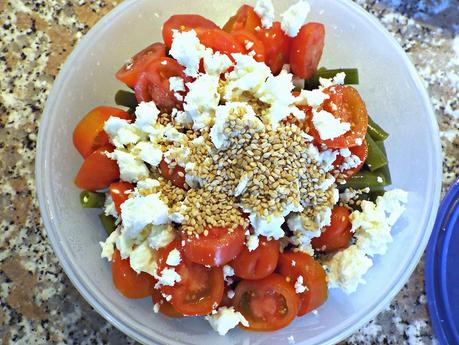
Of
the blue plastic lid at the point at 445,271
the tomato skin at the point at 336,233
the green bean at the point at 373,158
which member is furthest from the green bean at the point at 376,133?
the blue plastic lid at the point at 445,271

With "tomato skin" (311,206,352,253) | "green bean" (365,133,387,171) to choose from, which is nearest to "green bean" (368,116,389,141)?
"green bean" (365,133,387,171)

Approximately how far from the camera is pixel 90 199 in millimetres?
1084

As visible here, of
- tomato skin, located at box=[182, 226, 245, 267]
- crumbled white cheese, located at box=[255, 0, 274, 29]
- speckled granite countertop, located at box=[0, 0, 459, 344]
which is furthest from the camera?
speckled granite countertop, located at box=[0, 0, 459, 344]

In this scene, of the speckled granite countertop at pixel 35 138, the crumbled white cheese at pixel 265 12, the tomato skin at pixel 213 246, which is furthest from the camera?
the speckled granite countertop at pixel 35 138

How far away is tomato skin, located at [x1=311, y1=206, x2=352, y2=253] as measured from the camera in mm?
1047

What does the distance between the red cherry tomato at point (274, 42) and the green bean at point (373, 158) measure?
9.2 inches

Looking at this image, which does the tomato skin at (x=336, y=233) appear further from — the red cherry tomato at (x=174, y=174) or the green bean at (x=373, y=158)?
the red cherry tomato at (x=174, y=174)

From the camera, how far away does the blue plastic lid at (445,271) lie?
1.25 metres

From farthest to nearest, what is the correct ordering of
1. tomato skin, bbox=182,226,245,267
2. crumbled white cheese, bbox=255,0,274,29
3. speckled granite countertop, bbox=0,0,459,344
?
speckled granite countertop, bbox=0,0,459,344 → crumbled white cheese, bbox=255,0,274,29 → tomato skin, bbox=182,226,245,267

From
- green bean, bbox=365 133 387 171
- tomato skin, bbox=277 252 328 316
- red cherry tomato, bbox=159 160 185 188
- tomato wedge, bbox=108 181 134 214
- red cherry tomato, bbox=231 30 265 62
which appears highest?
red cherry tomato, bbox=231 30 265 62

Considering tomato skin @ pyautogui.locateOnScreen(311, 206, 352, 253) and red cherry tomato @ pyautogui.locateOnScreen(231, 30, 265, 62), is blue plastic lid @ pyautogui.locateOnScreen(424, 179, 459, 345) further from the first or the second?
A: red cherry tomato @ pyautogui.locateOnScreen(231, 30, 265, 62)

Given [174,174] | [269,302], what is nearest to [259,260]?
[269,302]

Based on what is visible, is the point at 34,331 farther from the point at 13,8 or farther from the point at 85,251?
the point at 13,8

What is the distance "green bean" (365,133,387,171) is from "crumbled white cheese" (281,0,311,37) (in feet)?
0.82
